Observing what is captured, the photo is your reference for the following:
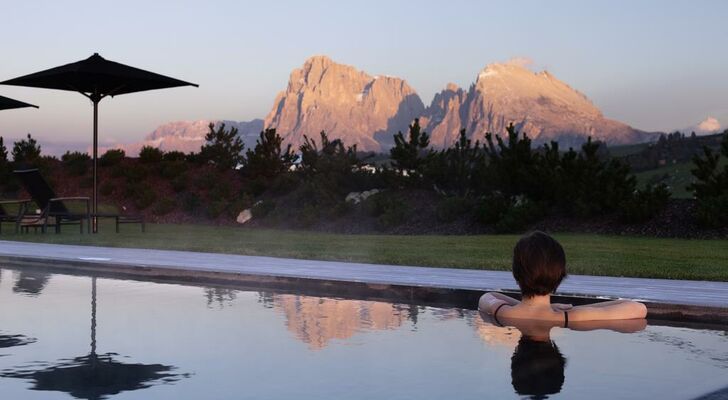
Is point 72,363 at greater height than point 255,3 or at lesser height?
lesser

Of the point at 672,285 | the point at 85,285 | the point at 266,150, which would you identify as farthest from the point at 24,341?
the point at 266,150

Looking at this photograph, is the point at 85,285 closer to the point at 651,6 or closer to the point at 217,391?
the point at 217,391

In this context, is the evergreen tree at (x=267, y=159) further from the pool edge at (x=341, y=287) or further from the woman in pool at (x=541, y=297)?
the woman in pool at (x=541, y=297)

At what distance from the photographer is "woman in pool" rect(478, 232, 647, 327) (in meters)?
5.05

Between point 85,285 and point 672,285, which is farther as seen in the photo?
point 85,285

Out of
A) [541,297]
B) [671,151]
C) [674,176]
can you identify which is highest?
[671,151]

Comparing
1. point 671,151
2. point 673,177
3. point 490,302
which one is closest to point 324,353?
point 490,302

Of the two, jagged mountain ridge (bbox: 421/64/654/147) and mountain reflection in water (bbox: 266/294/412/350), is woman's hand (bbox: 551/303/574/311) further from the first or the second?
jagged mountain ridge (bbox: 421/64/654/147)

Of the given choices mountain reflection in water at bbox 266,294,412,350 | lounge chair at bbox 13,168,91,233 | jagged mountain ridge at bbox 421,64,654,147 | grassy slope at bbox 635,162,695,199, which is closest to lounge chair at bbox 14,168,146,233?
lounge chair at bbox 13,168,91,233

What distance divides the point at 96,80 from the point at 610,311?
11.6 meters

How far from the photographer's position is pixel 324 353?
14.9 ft

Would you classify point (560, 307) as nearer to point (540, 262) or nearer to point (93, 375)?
point (540, 262)

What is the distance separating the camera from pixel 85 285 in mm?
7691

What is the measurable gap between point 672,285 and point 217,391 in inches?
174
